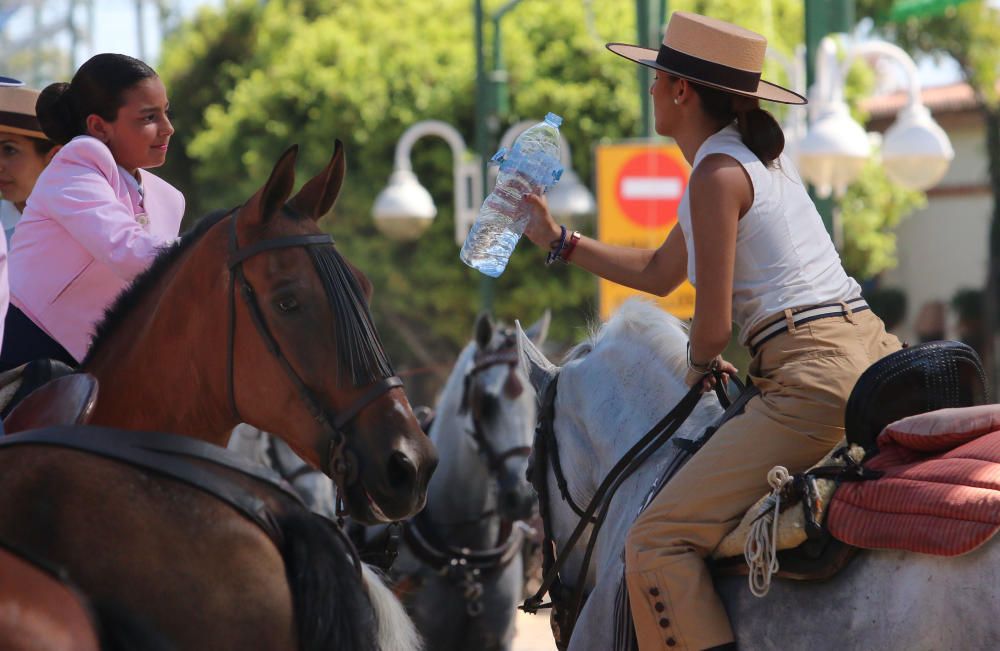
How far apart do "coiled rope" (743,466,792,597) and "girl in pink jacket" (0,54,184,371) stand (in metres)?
1.79

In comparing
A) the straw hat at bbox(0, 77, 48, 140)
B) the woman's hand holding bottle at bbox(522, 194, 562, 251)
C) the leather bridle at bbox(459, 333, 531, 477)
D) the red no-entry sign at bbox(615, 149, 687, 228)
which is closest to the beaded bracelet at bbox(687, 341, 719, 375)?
the woman's hand holding bottle at bbox(522, 194, 562, 251)

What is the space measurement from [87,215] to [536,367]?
209cm

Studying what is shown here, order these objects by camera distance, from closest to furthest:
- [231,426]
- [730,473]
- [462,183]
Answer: [231,426], [730,473], [462,183]

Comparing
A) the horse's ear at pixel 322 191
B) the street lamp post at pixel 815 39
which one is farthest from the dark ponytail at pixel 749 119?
the street lamp post at pixel 815 39

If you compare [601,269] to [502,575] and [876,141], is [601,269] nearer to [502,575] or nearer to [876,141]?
[502,575]

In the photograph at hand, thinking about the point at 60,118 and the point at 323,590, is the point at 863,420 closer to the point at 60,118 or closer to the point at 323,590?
the point at 323,590

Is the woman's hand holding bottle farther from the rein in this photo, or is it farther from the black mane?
the black mane

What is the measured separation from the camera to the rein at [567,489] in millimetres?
4863

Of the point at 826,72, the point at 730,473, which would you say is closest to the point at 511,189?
the point at 730,473

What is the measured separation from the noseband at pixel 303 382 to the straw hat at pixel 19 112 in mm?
1824

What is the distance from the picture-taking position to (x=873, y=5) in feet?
112

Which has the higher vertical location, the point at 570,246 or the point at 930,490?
the point at 570,246

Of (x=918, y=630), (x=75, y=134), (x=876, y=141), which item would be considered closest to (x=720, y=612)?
(x=918, y=630)

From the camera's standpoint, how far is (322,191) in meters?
3.78
